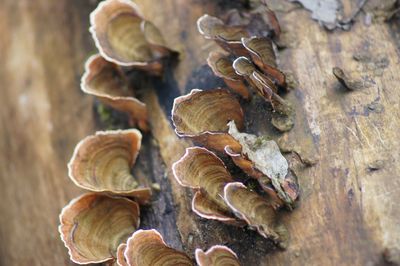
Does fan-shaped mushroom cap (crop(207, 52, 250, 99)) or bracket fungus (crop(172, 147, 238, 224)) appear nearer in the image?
bracket fungus (crop(172, 147, 238, 224))

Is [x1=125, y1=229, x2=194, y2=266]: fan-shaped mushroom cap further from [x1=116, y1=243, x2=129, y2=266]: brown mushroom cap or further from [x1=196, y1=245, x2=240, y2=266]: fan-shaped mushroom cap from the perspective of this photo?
[x1=196, y1=245, x2=240, y2=266]: fan-shaped mushroom cap

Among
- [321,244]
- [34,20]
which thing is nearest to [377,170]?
[321,244]

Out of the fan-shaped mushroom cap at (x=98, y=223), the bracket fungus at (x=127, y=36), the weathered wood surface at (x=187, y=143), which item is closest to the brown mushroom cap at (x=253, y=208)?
the weathered wood surface at (x=187, y=143)

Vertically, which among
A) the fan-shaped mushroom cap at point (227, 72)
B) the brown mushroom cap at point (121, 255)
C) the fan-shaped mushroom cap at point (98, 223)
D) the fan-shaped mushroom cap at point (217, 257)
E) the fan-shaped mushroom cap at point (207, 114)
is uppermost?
the fan-shaped mushroom cap at point (227, 72)

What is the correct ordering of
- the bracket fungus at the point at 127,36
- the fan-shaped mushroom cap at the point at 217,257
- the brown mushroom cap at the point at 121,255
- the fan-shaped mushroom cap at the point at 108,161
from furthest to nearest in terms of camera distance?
the bracket fungus at the point at 127,36, the fan-shaped mushroom cap at the point at 108,161, the brown mushroom cap at the point at 121,255, the fan-shaped mushroom cap at the point at 217,257

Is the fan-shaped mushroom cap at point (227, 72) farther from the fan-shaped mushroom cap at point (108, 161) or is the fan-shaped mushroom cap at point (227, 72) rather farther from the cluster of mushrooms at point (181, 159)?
the fan-shaped mushroom cap at point (108, 161)

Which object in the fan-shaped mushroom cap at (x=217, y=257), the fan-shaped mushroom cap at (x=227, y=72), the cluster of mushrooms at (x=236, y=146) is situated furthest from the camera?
the fan-shaped mushroom cap at (x=227, y=72)

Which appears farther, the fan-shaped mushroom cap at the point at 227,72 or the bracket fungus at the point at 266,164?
the fan-shaped mushroom cap at the point at 227,72

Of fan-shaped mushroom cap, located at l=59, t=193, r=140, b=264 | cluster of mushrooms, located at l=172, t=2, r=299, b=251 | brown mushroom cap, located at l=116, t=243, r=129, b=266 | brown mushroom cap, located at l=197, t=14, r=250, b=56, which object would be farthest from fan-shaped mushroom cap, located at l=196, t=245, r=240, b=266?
brown mushroom cap, located at l=197, t=14, r=250, b=56
